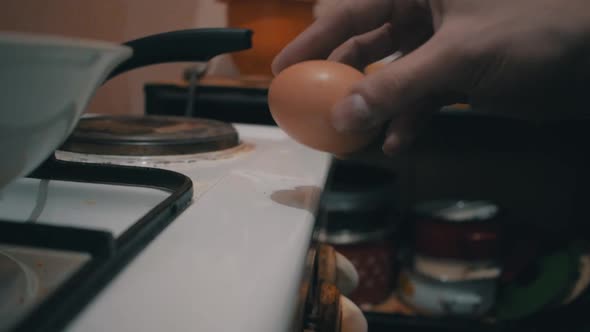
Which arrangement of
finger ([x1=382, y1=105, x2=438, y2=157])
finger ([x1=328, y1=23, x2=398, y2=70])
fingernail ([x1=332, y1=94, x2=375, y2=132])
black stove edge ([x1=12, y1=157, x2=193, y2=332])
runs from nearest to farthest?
black stove edge ([x1=12, y1=157, x2=193, y2=332]) < fingernail ([x1=332, y1=94, x2=375, y2=132]) < finger ([x1=382, y1=105, x2=438, y2=157]) < finger ([x1=328, y1=23, x2=398, y2=70])

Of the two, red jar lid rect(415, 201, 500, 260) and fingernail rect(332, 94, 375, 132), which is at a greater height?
fingernail rect(332, 94, 375, 132)

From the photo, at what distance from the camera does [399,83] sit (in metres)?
0.31

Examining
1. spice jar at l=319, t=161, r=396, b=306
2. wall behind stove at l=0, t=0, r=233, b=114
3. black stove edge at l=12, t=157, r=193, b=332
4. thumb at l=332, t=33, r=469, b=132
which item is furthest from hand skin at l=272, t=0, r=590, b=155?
spice jar at l=319, t=161, r=396, b=306

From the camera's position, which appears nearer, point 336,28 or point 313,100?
point 313,100

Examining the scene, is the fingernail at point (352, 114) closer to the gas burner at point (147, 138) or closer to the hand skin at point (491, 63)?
the hand skin at point (491, 63)

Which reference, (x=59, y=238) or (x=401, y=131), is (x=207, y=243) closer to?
(x=59, y=238)

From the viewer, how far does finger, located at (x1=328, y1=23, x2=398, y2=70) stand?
532 millimetres

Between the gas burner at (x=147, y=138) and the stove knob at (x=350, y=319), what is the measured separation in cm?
20

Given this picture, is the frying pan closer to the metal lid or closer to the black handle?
the black handle

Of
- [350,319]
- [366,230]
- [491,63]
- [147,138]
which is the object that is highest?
[491,63]

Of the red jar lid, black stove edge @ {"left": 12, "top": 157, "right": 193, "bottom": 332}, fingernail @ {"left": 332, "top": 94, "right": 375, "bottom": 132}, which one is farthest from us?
the red jar lid

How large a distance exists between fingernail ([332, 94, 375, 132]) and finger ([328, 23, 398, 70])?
0.24 m

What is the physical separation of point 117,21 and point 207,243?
508 mm

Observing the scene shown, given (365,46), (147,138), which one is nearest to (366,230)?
(365,46)
